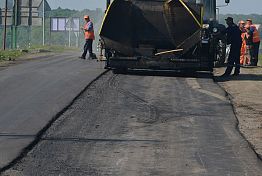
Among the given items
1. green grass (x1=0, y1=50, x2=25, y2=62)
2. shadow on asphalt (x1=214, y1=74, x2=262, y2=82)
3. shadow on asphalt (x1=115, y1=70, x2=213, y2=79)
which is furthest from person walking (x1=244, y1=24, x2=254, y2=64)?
green grass (x1=0, y1=50, x2=25, y2=62)

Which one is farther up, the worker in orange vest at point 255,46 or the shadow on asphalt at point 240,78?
the worker in orange vest at point 255,46

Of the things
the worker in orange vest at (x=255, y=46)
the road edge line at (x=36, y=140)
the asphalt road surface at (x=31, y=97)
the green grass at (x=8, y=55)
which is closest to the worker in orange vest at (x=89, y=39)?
the green grass at (x=8, y=55)

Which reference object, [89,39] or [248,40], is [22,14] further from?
[248,40]

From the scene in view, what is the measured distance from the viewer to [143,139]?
388 inches

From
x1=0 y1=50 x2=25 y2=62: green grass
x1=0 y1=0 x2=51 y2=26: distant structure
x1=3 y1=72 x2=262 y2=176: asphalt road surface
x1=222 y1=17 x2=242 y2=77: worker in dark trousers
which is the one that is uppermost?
x1=0 y1=0 x2=51 y2=26: distant structure

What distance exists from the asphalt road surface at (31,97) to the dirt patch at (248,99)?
10.2 ft

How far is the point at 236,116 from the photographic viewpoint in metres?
12.6

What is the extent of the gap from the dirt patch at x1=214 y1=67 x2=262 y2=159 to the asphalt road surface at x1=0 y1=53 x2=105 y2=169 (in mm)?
3108

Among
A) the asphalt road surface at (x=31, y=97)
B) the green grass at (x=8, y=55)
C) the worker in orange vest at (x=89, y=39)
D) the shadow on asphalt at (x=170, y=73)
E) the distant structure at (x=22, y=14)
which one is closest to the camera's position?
the asphalt road surface at (x=31, y=97)

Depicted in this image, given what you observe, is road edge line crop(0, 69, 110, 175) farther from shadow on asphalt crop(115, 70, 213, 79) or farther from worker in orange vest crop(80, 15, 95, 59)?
worker in orange vest crop(80, 15, 95, 59)

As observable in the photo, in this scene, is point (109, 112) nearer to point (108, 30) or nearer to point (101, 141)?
point (101, 141)

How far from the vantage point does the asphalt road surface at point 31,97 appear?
9.44 meters

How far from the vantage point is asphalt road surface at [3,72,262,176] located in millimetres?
8047

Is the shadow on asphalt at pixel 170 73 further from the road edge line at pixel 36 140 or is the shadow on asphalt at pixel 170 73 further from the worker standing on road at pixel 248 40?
the road edge line at pixel 36 140
